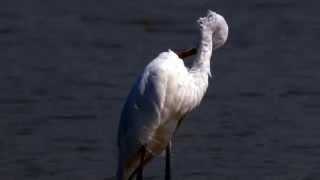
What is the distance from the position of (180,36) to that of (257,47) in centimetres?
86

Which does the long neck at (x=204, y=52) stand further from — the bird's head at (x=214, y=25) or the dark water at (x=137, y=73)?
the dark water at (x=137, y=73)

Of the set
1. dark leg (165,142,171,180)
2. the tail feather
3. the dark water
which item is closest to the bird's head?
dark leg (165,142,171,180)

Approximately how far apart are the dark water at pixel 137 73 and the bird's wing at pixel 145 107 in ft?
4.57

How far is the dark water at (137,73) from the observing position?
11672 mm

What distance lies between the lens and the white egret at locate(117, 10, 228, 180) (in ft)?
32.3

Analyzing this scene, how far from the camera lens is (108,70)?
45.9 feet

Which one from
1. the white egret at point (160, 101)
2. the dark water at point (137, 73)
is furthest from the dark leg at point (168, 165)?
the dark water at point (137, 73)

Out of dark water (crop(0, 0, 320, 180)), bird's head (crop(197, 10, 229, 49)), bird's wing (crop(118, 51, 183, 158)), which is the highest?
bird's head (crop(197, 10, 229, 49))

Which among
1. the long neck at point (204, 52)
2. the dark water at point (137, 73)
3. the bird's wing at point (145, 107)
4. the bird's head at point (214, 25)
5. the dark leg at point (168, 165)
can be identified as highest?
the bird's head at point (214, 25)

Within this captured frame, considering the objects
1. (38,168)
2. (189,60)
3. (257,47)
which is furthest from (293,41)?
(38,168)

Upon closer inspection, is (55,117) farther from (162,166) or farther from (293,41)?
(293,41)

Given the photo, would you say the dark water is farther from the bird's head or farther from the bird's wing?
the bird's head

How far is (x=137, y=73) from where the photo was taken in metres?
13.7

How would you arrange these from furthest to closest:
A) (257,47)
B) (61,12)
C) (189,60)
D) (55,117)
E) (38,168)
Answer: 1. (61,12)
2. (257,47)
3. (189,60)
4. (55,117)
5. (38,168)
